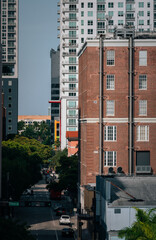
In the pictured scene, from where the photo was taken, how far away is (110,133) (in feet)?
263

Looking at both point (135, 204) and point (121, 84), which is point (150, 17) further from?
point (135, 204)

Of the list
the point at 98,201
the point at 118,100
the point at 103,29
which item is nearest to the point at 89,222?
the point at 98,201

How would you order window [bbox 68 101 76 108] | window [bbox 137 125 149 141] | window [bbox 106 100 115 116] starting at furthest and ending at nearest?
window [bbox 68 101 76 108]
window [bbox 137 125 149 141]
window [bbox 106 100 115 116]

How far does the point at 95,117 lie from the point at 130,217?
24013 mm

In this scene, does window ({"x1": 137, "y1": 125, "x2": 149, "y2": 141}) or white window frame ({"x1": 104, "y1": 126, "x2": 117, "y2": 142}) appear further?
window ({"x1": 137, "y1": 125, "x2": 149, "y2": 141})

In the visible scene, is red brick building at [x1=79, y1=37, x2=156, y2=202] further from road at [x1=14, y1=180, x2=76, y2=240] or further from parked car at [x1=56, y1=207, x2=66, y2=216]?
parked car at [x1=56, y1=207, x2=66, y2=216]

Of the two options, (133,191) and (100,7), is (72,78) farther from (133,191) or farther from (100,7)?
(133,191)

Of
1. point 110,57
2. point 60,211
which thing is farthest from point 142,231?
point 60,211

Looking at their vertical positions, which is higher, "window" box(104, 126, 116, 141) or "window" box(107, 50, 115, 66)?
"window" box(107, 50, 115, 66)

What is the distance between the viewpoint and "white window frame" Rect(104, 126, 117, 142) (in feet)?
263

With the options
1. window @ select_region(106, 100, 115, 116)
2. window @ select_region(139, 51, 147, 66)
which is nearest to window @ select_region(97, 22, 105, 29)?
window @ select_region(139, 51, 147, 66)

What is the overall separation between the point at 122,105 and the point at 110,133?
4526 millimetres

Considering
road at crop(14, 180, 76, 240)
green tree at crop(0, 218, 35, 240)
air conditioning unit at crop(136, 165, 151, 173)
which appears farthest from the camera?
air conditioning unit at crop(136, 165, 151, 173)

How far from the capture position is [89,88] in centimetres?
7962
